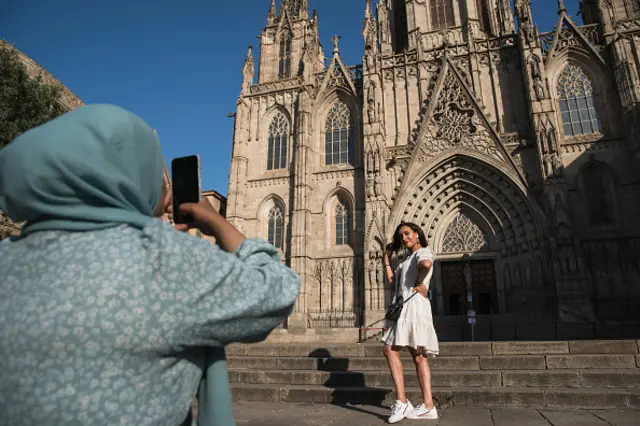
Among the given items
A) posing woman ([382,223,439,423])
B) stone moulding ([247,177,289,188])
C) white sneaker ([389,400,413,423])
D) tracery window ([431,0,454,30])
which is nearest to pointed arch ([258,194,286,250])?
stone moulding ([247,177,289,188])

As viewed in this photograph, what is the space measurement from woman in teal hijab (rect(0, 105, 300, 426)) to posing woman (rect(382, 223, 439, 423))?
4175 mm

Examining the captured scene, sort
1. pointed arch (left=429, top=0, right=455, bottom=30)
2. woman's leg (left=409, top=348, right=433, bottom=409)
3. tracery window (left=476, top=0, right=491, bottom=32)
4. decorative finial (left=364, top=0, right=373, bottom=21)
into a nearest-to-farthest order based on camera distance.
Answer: woman's leg (left=409, top=348, right=433, bottom=409) → decorative finial (left=364, top=0, right=373, bottom=21) → tracery window (left=476, top=0, right=491, bottom=32) → pointed arch (left=429, top=0, right=455, bottom=30)

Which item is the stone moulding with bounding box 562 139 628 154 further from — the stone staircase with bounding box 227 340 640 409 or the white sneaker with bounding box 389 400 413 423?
the white sneaker with bounding box 389 400 413 423

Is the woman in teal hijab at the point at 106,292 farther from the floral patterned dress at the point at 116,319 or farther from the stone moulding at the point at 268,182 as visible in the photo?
the stone moulding at the point at 268,182

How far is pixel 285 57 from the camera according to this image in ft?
89.6

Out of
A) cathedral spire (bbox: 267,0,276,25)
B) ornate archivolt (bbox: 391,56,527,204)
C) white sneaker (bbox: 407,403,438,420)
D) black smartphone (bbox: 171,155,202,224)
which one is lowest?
white sneaker (bbox: 407,403,438,420)

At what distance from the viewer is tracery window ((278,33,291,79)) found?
26766mm

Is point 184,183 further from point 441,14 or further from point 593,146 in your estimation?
point 441,14

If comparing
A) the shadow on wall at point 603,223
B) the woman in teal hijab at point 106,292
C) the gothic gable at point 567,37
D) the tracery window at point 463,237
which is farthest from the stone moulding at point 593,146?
the woman in teal hijab at point 106,292

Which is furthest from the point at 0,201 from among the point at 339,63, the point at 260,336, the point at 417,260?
the point at 339,63

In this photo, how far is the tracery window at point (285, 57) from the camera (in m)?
26.8

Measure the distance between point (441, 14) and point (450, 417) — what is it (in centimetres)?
2664

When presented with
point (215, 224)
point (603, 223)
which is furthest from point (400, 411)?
point (603, 223)

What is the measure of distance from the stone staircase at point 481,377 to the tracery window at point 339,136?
15.4 metres
